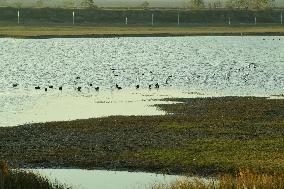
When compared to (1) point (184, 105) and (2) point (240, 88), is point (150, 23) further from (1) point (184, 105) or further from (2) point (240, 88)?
(1) point (184, 105)

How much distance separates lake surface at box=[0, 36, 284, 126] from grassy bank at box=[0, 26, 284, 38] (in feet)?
4.46

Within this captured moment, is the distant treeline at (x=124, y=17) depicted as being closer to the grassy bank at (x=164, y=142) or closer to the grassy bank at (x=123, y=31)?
the grassy bank at (x=123, y=31)

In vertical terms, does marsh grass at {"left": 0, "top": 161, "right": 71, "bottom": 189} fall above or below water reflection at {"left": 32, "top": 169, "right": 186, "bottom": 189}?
above

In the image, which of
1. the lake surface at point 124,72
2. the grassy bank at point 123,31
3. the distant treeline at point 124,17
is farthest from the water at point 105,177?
the distant treeline at point 124,17

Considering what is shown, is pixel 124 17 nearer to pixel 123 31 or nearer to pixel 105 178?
pixel 123 31

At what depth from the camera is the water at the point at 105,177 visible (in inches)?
1163

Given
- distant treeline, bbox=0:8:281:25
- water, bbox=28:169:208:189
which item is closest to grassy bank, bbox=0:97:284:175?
water, bbox=28:169:208:189

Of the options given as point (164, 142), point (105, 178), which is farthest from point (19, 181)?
point (164, 142)

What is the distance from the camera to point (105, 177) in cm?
3148

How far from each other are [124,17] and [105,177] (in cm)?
15749

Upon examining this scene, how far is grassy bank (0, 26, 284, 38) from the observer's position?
15112cm

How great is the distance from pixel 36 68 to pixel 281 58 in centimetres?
3250

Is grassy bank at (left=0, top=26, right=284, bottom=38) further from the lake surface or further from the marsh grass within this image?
the marsh grass

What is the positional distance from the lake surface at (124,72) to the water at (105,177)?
15.5 m
